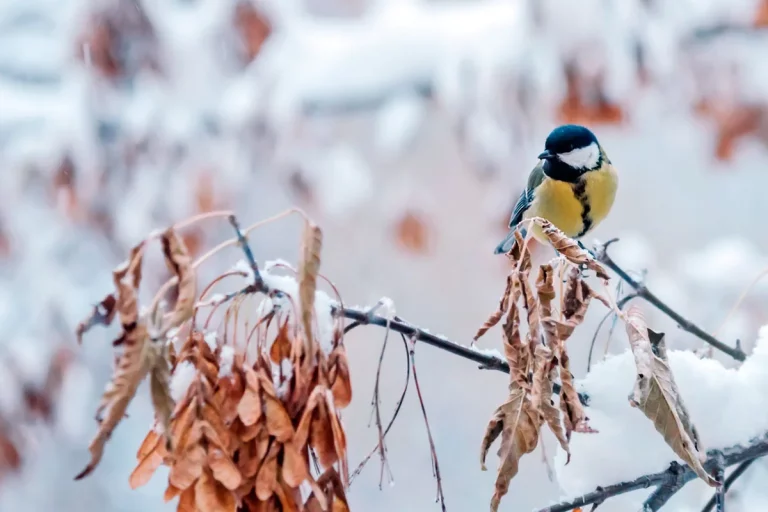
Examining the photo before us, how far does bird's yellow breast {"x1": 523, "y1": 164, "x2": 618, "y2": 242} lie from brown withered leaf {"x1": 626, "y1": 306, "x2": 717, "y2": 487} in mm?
692

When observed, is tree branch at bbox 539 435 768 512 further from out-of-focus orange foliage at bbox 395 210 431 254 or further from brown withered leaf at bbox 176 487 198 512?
out-of-focus orange foliage at bbox 395 210 431 254

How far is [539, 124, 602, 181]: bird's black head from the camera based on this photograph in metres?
1.11

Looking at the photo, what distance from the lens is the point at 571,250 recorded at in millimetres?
420

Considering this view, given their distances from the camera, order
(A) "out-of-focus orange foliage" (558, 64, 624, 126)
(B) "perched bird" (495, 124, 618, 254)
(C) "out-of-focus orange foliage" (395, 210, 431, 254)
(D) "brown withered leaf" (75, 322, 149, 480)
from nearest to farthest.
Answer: (D) "brown withered leaf" (75, 322, 149, 480)
(B) "perched bird" (495, 124, 618, 254)
(A) "out-of-focus orange foliage" (558, 64, 624, 126)
(C) "out-of-focus orange foliage" (395, 210, 431, 254)

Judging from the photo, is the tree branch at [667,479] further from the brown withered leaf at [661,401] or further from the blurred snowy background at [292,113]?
the blurred snowy background at [292,113]

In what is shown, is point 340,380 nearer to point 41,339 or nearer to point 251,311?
point 251,311

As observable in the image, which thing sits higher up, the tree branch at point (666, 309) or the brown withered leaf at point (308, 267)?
the tree branch at point (666, 309)

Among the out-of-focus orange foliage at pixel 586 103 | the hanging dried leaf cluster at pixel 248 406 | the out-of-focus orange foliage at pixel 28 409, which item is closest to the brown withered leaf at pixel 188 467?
the hanging dried leaf cluster at pixel 248 406

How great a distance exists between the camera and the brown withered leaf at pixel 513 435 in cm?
42

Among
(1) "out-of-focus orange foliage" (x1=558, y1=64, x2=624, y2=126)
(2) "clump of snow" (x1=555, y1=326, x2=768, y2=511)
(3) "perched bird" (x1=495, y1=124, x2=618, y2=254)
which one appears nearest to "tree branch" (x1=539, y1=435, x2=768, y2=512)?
(2) "clump of snow" (x1=555, y1=326, x2=768, y2=511)

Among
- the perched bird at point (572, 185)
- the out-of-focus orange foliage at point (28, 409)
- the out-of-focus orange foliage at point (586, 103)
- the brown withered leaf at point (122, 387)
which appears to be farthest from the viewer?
the out-of-focus orange foliage at point (28, 409)

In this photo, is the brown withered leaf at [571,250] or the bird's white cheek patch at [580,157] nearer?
the brown withered leaf at [571,250]

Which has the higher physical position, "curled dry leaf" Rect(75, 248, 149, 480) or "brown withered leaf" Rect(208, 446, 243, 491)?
"curled dry leaf" Rect(75, 248, 149, 480)

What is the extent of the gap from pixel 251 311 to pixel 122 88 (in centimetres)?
131
